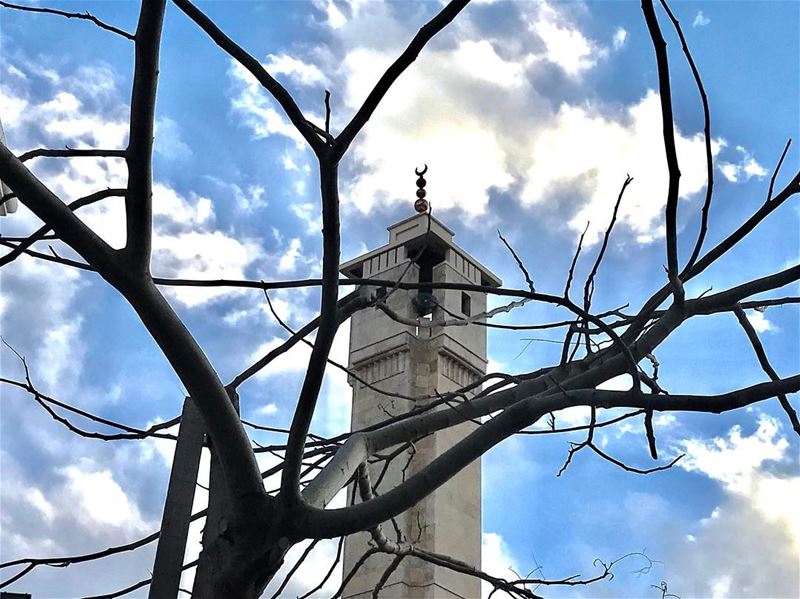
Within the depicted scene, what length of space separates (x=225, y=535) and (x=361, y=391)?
6496 millimetres

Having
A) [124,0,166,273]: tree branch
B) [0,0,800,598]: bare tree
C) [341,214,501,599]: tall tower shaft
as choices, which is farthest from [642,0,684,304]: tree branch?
[341,214,501,599]: tall tower shaft

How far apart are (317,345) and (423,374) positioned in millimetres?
6405

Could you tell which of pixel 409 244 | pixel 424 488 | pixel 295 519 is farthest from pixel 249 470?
pixel 409 244

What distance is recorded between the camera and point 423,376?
7.59m

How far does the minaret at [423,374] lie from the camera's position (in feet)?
23.0

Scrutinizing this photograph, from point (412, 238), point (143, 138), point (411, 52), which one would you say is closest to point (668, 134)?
point (411, 52)

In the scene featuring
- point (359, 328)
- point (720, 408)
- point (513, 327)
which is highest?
point (359, 328)

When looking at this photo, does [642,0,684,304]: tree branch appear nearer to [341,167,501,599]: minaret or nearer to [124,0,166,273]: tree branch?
[124,0,166,273]: tree branch

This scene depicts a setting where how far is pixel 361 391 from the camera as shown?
7852 mm

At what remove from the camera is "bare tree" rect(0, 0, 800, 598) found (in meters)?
1.14

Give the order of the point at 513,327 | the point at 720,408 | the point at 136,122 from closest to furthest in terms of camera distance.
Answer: the point at 136,122, the point at 720,408, the point at 513,327

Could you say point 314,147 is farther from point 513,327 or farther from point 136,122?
point 513,327

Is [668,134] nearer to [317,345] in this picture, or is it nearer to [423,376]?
[317,345]

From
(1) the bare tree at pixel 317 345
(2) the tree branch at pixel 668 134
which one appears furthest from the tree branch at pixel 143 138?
(2) the tree branch at pixel 668 134
